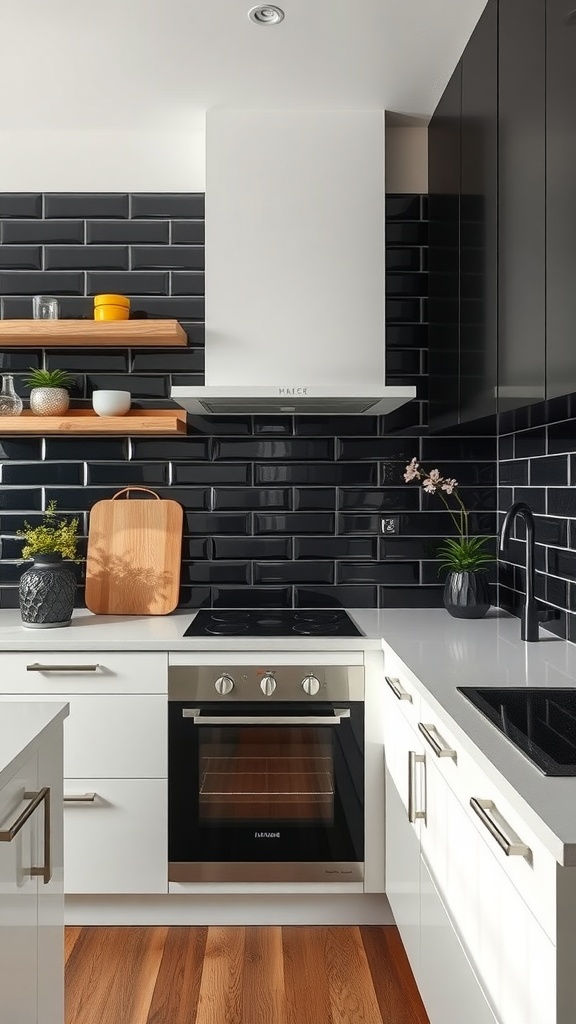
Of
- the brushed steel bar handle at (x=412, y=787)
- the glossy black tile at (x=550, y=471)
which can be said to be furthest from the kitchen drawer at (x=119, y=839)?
the glossy black tile at (x=550, y=471)

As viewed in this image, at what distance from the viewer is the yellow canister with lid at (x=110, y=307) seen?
109 inches

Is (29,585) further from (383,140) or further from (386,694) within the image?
(383,140)

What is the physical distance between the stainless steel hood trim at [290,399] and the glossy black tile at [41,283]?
687mm

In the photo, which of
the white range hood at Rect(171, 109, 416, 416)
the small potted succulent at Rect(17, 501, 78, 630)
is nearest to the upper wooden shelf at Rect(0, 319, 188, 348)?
the white range hood at Rect(171, 109, 416, 416)

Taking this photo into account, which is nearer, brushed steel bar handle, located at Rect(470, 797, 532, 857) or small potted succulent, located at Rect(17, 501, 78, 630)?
brushed steel bar handle, located at Rect(470, 797, 532, 857)

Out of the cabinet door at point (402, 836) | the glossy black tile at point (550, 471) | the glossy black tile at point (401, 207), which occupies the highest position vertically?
the glossy black tile at point (401, 207)

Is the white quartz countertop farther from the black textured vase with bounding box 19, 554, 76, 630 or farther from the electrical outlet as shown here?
the electrical outlet

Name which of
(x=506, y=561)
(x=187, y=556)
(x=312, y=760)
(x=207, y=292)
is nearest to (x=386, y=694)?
(x=312, y=760)

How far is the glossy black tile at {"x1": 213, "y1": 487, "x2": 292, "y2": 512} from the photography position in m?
3.05

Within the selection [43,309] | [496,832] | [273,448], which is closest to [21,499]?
[43,309]

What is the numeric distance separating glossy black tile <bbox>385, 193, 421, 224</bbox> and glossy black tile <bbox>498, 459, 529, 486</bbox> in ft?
3.24

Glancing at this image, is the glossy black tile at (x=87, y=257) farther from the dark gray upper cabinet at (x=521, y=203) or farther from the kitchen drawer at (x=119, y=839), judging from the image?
the kitchen drawer at (x=119, y=839)

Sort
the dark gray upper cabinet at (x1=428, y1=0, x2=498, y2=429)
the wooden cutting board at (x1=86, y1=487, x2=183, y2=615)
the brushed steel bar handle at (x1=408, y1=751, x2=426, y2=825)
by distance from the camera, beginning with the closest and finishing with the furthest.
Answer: the brushed steel bar handle at (x1=408, y1=751, x2=426, y2=825)
the dark gray upper cabinet at (x1=428, y1=0, x2=498, y2=429)
the wooden cutting board at (x1=86, y1=487, x2=183, y2=615)

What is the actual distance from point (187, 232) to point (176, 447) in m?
0.80
